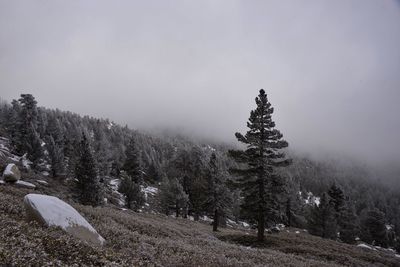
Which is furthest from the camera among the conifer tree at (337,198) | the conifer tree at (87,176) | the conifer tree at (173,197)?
the conifer tree at (337,198)

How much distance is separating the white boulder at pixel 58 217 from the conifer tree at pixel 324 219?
6198 centimetres

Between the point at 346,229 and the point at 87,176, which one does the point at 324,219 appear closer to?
the point at 346,229

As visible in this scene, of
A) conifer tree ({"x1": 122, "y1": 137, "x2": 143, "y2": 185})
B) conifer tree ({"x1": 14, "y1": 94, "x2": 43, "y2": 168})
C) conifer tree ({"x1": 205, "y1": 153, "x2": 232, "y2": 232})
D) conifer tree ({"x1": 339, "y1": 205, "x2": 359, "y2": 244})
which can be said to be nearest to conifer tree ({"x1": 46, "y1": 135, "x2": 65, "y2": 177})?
conifer tree ({"x1": 14, "y1": 94, "x2": 43, "y2": 168})

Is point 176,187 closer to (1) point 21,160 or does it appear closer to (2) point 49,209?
(1) point 21,160

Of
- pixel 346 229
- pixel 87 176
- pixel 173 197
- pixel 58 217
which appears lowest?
pixel 58 217

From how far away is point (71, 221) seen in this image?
1534cm

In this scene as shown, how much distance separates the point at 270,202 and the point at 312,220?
44.5 meters

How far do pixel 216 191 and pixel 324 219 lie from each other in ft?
96.2

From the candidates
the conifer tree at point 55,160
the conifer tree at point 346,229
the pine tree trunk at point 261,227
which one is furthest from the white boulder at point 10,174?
the conifer tree at point 346,229

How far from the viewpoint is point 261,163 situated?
34125 millimetres

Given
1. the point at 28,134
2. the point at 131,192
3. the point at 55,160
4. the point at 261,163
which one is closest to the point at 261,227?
the point at 261,163

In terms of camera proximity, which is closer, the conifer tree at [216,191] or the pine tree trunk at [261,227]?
the pine tree trunk at [261,227]

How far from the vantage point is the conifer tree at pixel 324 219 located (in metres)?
68.5

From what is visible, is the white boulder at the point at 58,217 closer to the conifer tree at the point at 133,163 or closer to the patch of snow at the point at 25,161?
the conifer tree at the point at 133,163
